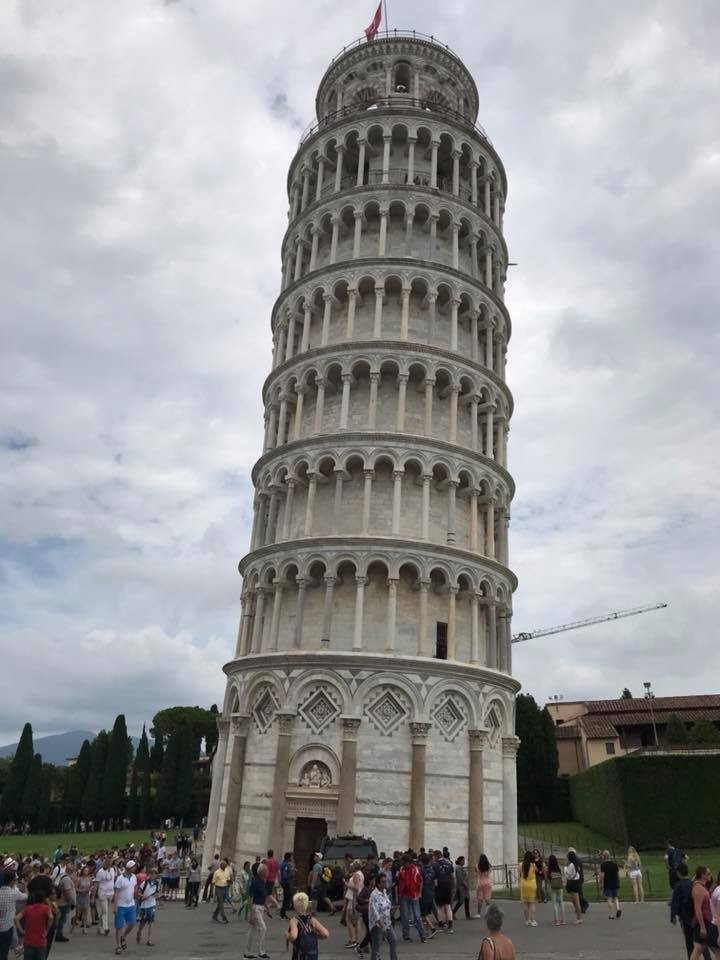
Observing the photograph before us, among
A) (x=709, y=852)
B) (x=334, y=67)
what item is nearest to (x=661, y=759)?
(x=709, y=852)

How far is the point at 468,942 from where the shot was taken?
708 inches

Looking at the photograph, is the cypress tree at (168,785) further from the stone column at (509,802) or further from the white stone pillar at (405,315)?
the white stone pillar at (405,315)

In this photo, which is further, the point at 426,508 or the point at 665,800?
the point at 665,800

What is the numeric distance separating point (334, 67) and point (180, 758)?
60.2 metres

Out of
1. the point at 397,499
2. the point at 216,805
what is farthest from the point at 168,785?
the point at 397,499

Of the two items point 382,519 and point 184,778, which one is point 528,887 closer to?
point 382,519

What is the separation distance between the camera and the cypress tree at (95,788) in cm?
7288

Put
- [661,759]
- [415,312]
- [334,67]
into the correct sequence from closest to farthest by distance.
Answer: [415,312] → [661,759] → [334,67]

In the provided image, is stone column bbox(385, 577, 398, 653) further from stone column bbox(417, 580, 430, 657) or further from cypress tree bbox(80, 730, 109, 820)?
cypress tree bbox(80, 730, 109, 820)

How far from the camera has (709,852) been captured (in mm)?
40156

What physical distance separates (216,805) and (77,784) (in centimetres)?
4933

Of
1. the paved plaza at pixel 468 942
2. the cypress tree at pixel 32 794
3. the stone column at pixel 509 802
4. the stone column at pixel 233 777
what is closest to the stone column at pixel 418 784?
the stone column at pixel 509 802

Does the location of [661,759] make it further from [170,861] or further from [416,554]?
[170,861]

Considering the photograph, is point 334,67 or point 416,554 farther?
point 334,67
